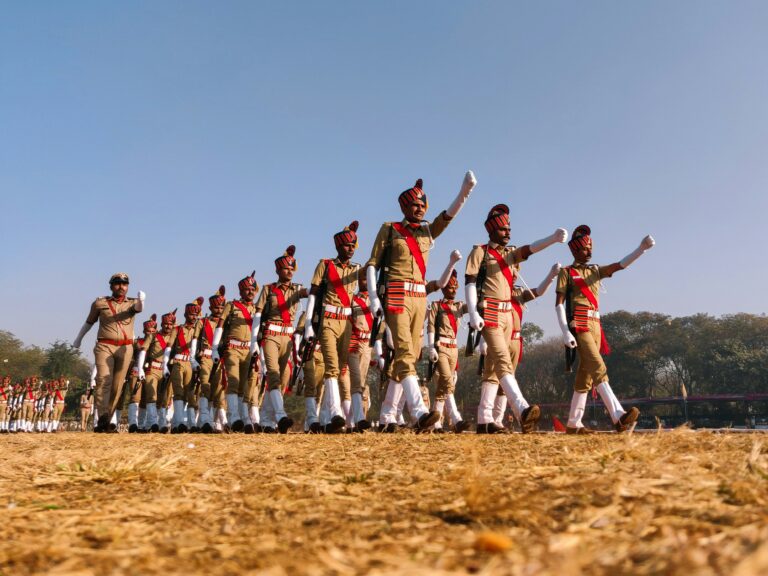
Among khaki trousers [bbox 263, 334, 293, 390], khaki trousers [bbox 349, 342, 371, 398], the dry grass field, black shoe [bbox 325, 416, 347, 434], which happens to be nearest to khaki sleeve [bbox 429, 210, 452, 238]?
black shoe [bbox 325, 416, 347, 434]

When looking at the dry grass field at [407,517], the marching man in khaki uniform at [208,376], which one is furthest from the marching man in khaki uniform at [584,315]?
the marching man in khaki uniform at [208,376]

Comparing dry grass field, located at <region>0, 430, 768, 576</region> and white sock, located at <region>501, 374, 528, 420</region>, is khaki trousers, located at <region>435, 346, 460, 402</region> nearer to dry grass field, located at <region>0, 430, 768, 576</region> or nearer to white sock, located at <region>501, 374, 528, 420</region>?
white sock, located at <region>501, 374, 528, 420</region>

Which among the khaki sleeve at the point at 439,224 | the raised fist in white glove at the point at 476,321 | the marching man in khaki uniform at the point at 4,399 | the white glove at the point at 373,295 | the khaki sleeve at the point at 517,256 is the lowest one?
the marching man in khaki uniform at the point at 4,399

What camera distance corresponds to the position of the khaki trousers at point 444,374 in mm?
10773

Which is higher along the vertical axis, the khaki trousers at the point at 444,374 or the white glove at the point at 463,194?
the white glove at the point at 463,194

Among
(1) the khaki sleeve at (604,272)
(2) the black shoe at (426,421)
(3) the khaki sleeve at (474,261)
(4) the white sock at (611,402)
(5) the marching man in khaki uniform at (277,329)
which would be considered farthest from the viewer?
(5) the marching man in khaki uniform at (277,329)

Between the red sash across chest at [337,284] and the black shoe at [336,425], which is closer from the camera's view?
the black shoe at [336,425]

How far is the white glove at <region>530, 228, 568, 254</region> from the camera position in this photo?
21.0ft

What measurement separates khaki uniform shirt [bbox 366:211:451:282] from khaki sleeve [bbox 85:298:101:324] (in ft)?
20.0

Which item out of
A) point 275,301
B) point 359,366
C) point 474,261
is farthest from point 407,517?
point 275,301

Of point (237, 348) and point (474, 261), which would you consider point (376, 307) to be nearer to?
point (474, 261)

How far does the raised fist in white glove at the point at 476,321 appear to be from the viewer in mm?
6707

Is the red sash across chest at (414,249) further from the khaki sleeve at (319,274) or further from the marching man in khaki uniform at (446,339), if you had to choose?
the marching man in khaki uniform at (446,339)

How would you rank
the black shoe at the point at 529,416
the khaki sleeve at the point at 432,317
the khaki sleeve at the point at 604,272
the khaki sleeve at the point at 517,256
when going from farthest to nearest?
1. the khaki sleeve at the point at 432,317
2. the khaki sleeve at the point at 604,272
3. the khaki sleeve at the point at 517,256
4. the black shoe at the point at 529,416
